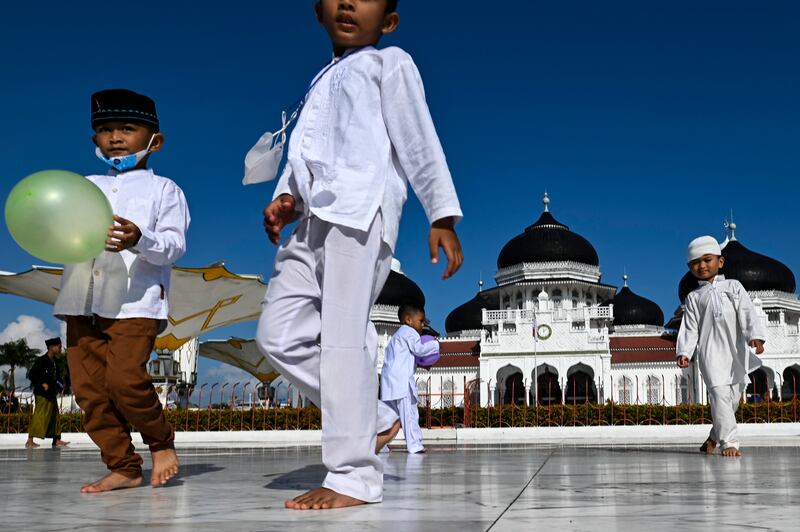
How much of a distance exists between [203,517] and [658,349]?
4134 cm

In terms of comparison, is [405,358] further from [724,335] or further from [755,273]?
[755,273]

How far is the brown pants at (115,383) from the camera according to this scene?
11.8 ft

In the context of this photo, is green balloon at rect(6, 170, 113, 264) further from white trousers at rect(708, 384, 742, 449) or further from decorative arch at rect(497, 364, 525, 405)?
decorative arch at rect(497, 364, 525, 405)

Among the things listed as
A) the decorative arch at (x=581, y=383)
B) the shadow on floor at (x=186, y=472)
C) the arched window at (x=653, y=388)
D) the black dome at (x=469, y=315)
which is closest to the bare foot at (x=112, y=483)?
the shadow on floor at (x=186, y=472)

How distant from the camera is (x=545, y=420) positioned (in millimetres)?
17281

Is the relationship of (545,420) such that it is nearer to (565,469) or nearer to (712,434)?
(712,434)

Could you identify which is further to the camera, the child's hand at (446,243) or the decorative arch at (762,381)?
the decorative arch at (762,381)

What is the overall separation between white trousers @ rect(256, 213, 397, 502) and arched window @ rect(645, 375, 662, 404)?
1506 inches

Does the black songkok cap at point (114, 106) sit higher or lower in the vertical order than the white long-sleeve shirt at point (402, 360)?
higher

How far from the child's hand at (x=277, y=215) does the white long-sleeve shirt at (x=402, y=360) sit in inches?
192

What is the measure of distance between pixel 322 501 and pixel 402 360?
17.7ft

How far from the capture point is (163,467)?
3.73 m

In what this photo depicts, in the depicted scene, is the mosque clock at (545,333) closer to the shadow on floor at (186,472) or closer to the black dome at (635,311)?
the black dome at (635,311)

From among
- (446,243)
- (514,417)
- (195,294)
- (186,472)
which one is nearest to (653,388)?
(514,417)
